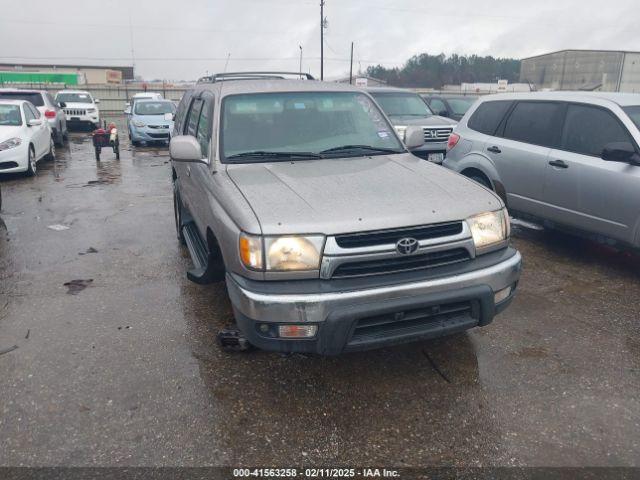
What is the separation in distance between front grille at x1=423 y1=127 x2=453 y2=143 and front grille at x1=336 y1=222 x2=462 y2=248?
759 cm

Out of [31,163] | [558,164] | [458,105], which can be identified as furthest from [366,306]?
[458,105]

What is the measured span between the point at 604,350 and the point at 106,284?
4272mm

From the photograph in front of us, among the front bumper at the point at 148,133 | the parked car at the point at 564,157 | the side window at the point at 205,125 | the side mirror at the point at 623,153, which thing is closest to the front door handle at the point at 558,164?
the parked car at the point at 564,157

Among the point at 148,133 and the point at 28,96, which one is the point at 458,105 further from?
the point at 28,96

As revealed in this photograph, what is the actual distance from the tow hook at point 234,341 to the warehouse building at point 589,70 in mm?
55190

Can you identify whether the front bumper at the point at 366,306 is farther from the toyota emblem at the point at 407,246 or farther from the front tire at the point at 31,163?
the front tire at the point at 31,163

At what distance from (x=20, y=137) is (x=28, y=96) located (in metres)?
5.13

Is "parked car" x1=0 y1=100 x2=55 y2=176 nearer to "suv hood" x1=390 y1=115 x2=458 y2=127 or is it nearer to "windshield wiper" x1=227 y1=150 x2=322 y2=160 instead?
"suv hood" x1=390 y1=115 x2=458 y2=127

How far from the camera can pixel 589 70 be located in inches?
2243

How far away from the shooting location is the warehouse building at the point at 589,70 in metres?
53.9

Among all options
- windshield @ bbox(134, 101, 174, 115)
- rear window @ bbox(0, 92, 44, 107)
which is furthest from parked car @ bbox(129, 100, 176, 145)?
rear window @ bbox(0, 92, 44, 107)

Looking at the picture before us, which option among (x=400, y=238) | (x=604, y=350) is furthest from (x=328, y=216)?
(x=604, y=350)

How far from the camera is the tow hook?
3.47 m

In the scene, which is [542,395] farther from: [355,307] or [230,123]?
[230,123]
